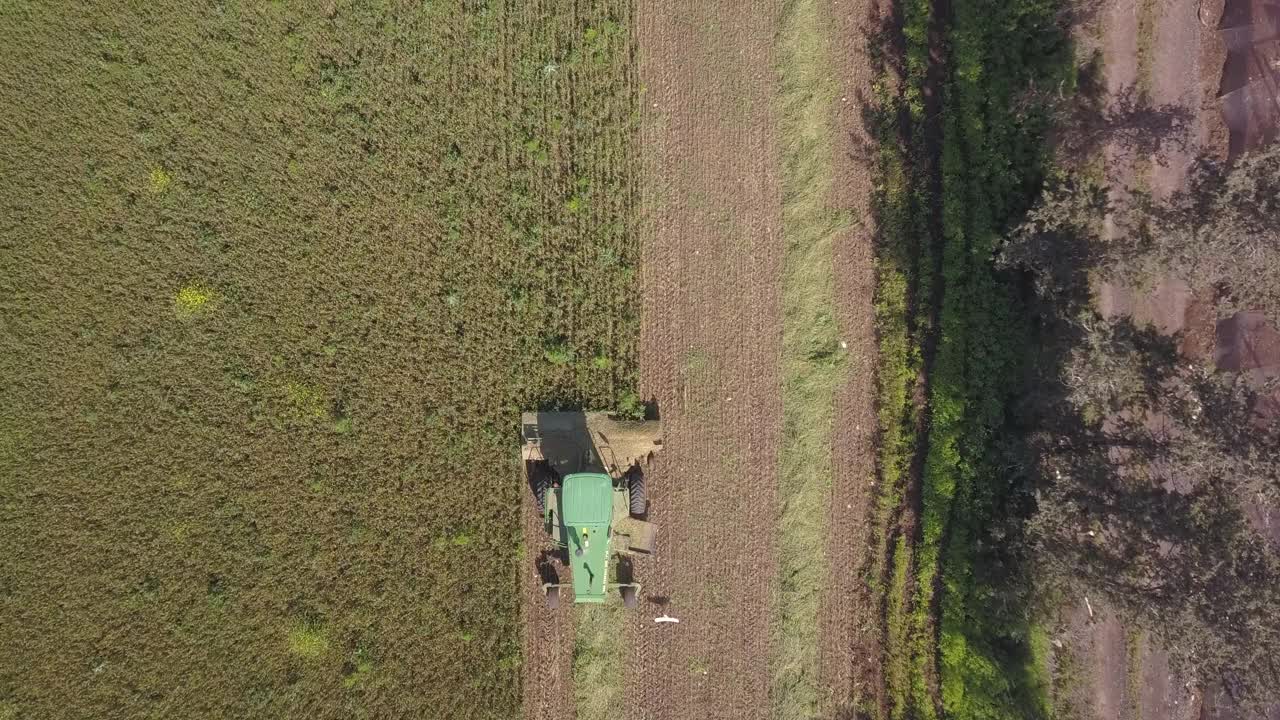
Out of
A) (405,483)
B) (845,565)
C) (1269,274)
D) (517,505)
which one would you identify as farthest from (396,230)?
(1269,274)

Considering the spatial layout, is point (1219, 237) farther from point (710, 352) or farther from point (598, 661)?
point (598, 661)

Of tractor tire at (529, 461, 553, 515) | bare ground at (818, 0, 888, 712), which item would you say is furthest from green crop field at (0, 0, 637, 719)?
bare ground at (818, 0, 888, 712)

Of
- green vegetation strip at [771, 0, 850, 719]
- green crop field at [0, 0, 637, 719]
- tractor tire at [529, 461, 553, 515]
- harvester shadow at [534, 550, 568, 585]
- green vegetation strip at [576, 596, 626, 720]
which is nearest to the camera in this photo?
green crop field at [0, 0, 637, 719]

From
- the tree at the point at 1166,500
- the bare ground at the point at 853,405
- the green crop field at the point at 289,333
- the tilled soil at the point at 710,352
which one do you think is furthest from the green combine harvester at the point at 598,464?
the tree at the point at 1166,500

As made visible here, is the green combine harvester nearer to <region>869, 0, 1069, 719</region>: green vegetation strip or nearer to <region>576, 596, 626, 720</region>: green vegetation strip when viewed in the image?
<region>576, 596, 626, 720</region>: green vegetation strip

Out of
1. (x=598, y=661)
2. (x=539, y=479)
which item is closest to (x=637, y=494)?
(x=539, y=479)
